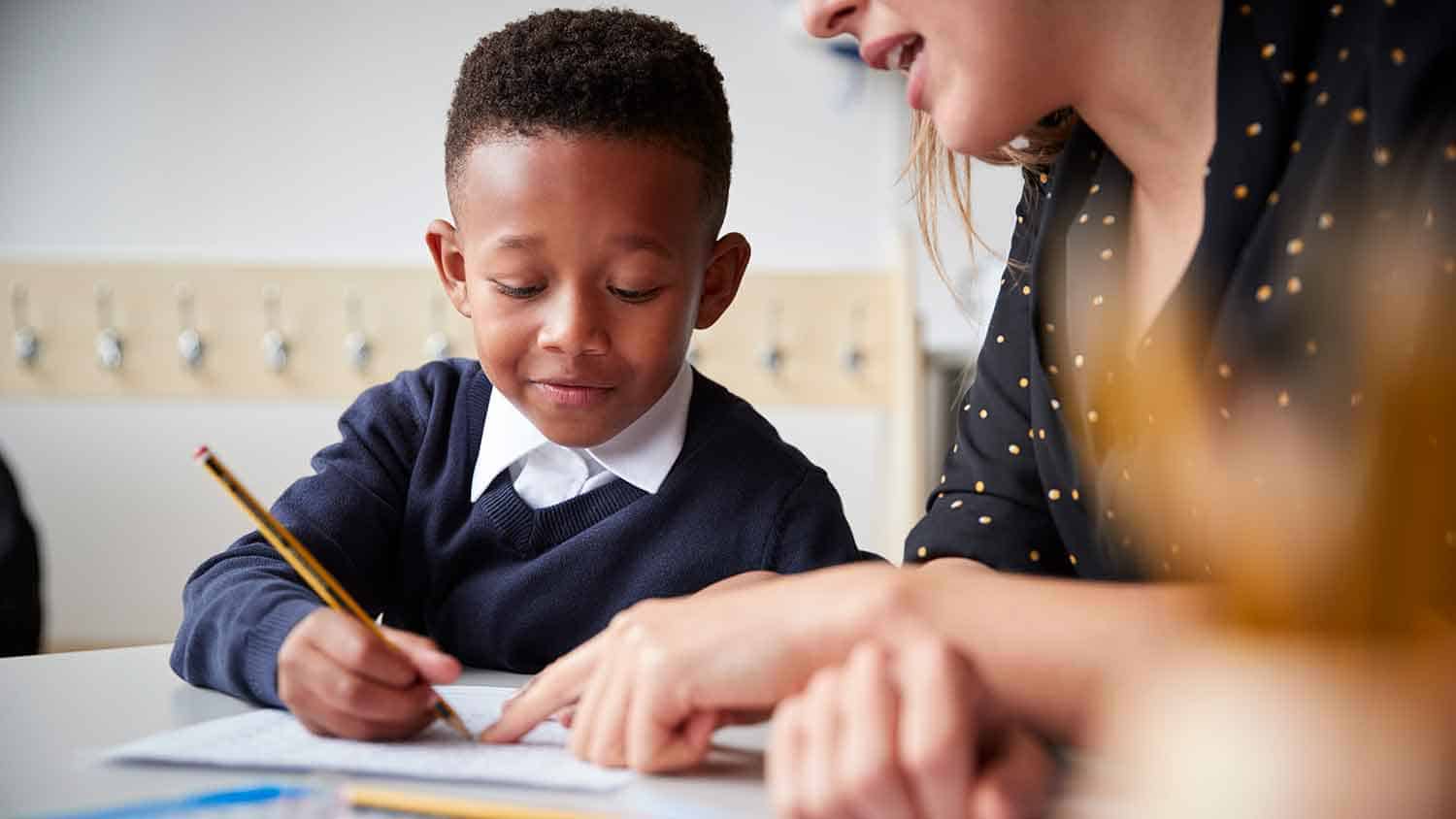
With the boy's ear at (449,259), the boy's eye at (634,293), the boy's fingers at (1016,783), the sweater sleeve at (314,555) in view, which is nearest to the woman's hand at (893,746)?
the boy's fingers at (1016,783)

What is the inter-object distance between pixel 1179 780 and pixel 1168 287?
1.53 feet

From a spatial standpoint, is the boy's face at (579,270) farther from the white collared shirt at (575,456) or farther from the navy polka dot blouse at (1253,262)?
the navy polka dot blouse at (1253,262)

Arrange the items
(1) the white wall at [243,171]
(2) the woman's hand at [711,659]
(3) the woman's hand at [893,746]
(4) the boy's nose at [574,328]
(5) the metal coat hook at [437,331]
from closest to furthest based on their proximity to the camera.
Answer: (3) the woman's hand at [893,746], (2) the woman's hand at [711,659], (4) the boy's nose at [574,328], (5) the metal coat hook at [437,331], (1) the white wall at [243,171]

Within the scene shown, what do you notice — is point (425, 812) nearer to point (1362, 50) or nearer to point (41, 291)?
point (1362, 50)

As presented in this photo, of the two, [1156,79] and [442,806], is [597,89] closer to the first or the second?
[1156,79]

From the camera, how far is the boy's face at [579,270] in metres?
0.82

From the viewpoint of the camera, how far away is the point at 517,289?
0.84 metres

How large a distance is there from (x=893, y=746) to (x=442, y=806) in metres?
0.15

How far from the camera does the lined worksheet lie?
0.52m

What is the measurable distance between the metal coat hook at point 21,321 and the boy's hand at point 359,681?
203cm

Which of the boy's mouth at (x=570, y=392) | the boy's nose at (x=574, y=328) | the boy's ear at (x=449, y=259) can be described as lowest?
the boy's mouth at (x=570, y=392)

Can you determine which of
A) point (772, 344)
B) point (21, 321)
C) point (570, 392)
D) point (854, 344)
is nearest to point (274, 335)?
point (21, 321)

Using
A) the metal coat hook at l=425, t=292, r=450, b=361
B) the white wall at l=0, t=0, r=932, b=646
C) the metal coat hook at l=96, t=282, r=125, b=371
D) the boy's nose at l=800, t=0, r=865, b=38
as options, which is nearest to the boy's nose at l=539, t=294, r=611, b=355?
the boy's nose at l=800, t=0, r=865, b=38

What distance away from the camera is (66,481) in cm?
249
